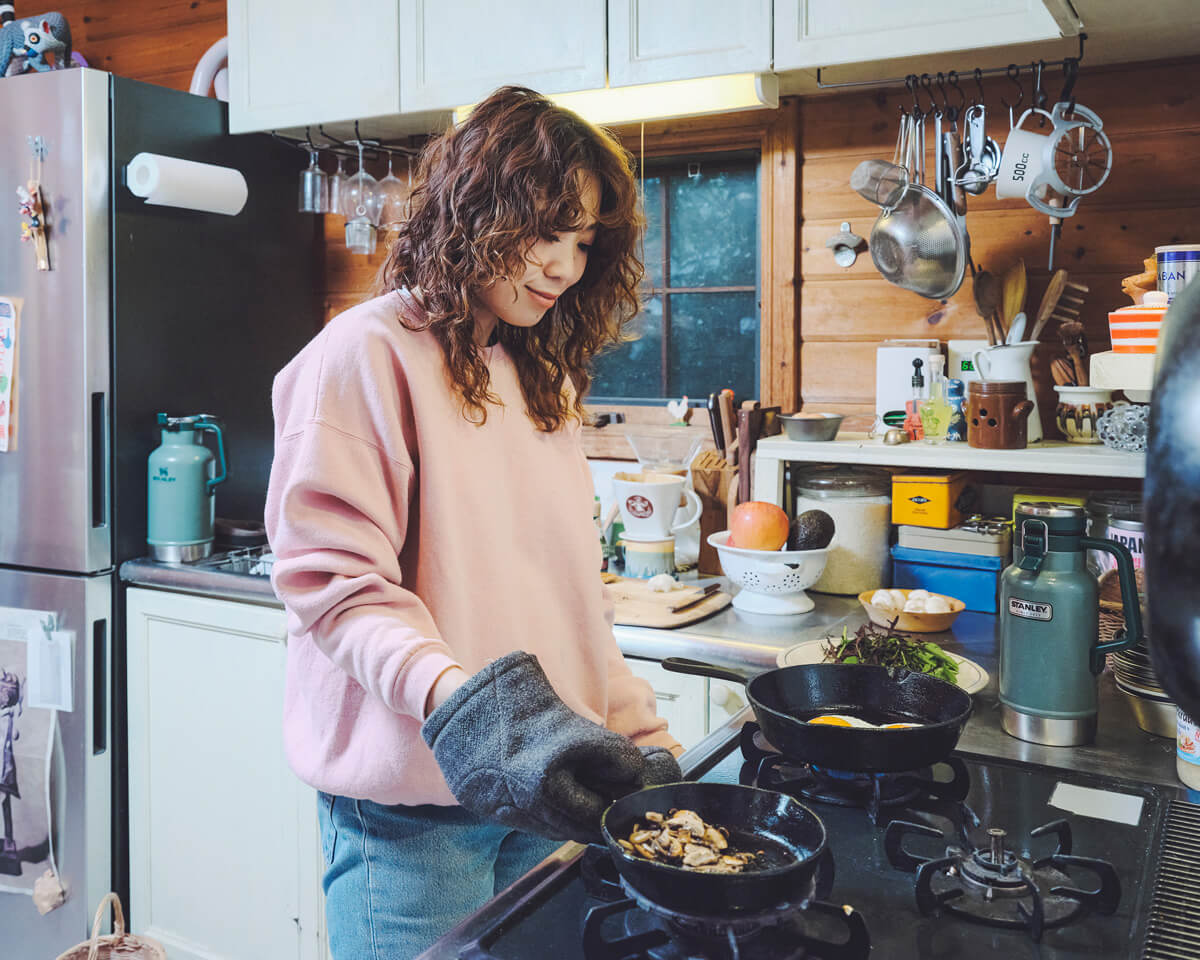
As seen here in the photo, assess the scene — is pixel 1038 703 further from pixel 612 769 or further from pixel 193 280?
pixel 193 280

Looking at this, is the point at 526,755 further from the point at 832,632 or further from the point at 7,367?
the point at 7,367

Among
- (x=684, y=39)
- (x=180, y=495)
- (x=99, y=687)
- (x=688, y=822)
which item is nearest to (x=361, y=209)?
(x=180, y=495)

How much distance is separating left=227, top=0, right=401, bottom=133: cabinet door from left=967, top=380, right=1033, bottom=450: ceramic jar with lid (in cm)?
136

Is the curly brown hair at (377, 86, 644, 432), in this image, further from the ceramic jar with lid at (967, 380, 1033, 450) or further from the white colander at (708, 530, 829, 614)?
the ceramic jar with lid at (967, 380, 1033, 450)

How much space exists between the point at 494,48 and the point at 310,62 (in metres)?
0.50

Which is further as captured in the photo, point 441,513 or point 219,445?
point 219,445

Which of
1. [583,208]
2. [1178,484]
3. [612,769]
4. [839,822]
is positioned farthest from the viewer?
[583,208]

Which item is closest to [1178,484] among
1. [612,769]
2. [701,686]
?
[612,769]

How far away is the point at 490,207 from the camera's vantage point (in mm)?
1029

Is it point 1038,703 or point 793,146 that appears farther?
point 793,146

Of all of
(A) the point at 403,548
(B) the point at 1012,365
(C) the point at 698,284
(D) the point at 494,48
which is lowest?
(A) the point at 403,548

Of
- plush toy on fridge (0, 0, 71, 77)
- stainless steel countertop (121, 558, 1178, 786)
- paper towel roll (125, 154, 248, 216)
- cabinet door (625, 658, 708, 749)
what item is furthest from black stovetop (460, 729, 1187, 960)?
plush toy on fridge (0, 0, 71, 77)

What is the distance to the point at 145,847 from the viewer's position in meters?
2.34

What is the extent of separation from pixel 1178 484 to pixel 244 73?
2654 millimetres
